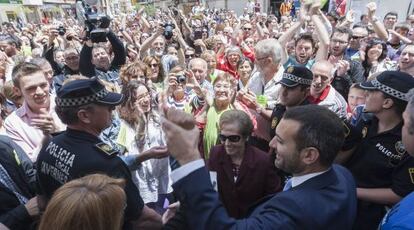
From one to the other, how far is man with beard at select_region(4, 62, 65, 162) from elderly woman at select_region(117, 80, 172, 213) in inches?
22.9

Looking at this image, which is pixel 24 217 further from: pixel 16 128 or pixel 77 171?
pixel 16 128

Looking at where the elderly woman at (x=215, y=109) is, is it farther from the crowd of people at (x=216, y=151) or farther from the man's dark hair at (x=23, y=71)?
the man's dark hair at (x=23, y=71)

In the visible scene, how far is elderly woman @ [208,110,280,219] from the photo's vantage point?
2256mm

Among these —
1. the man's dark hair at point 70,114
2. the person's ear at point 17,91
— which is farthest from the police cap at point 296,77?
the person's ear at point 17,91

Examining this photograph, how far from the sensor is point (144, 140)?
286 cm

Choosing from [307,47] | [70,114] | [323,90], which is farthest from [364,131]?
[307,47]

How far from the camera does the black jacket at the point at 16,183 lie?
175 centimetres

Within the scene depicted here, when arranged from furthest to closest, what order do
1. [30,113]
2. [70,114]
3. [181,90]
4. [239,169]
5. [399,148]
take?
[181,90] < [30,113] < [239,169] < [399,148] < [70,114]

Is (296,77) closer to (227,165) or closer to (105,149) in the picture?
(227,165)

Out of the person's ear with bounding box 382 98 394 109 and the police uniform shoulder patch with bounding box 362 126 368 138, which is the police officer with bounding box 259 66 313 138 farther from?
the person's ear with bounding box 382 98 394 109

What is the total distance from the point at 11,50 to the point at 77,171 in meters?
6.18

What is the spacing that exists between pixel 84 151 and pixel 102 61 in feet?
9.99

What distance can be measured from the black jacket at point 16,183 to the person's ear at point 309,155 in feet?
5.24

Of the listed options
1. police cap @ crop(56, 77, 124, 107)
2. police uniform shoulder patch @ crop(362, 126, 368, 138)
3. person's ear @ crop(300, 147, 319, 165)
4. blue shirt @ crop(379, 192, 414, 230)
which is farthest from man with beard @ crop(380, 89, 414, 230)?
police cap @ crop(56, 77, 124, 107)
